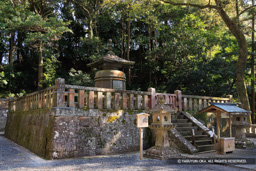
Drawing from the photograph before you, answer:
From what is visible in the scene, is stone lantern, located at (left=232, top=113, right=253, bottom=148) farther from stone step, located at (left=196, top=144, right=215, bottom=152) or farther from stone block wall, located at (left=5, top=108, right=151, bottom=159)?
stone block wall, located at (left=5, top=108, right=151, bottom=159)

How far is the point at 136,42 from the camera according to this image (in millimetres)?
22484

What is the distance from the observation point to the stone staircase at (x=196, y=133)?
27.4ft

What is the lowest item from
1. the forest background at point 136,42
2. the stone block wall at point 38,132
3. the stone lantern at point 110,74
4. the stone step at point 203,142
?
the stone step at point 203,142

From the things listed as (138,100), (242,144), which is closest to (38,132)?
(138,100)

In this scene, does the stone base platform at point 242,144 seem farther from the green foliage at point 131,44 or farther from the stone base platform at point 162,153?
the green foliage at point 131,44

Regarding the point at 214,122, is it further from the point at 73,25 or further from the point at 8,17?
the point at 73,25

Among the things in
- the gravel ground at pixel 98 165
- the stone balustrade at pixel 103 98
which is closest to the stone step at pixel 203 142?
the gravel ground at pixel 98 165

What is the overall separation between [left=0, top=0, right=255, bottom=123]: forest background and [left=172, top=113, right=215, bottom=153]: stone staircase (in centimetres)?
526

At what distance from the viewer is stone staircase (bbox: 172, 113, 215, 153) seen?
8363mm

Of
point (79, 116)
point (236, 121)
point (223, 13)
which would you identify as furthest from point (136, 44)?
point (79, 116)

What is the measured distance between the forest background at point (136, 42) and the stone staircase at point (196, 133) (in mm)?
5262

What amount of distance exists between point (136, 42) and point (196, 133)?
48.5 feet

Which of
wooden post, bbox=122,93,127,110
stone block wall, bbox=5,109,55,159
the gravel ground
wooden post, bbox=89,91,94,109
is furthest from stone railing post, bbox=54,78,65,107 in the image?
wooden post, bbox=122,93,127,110

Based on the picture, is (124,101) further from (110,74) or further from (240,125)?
(240,125)
